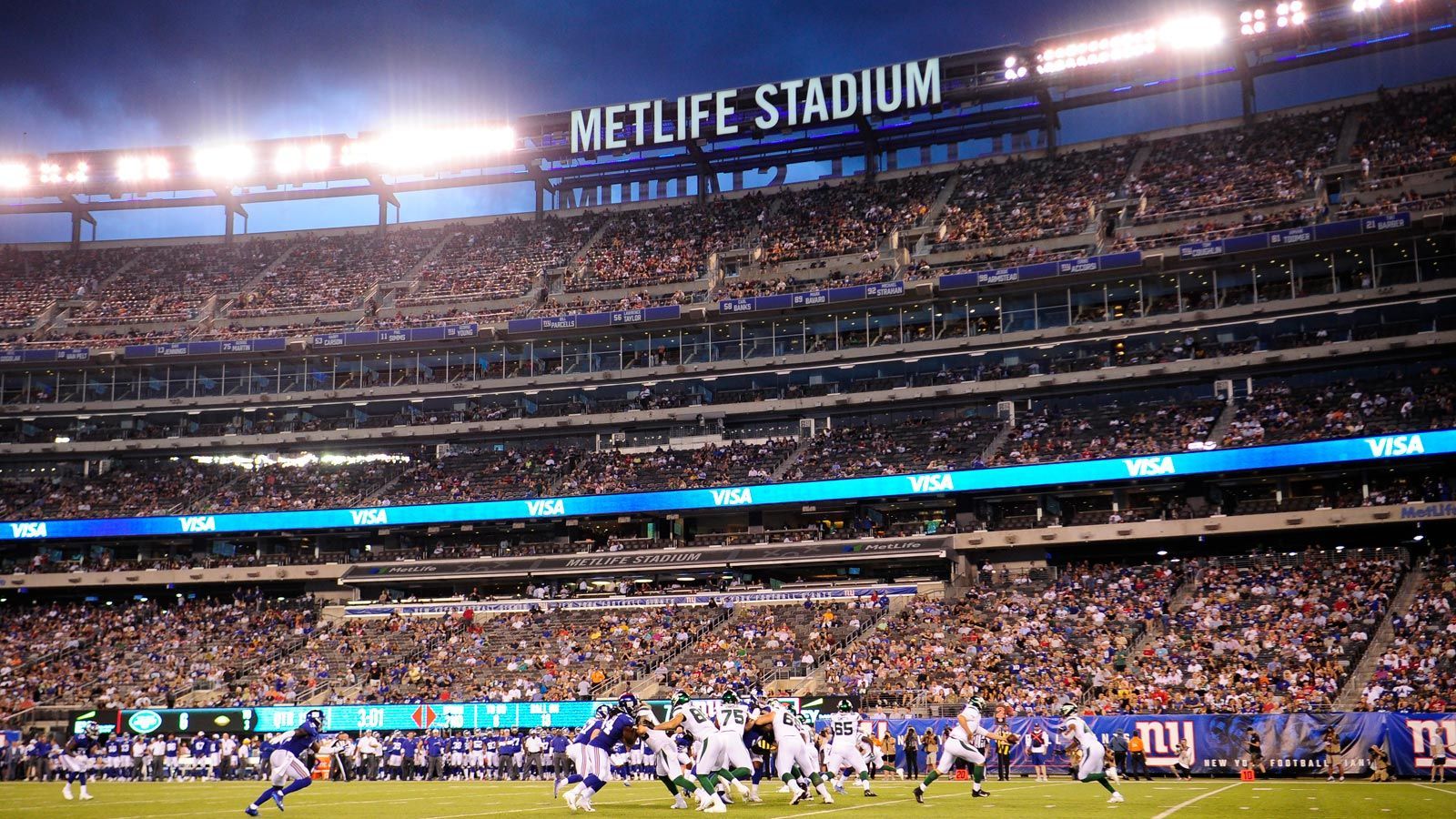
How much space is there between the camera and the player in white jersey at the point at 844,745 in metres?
27.0

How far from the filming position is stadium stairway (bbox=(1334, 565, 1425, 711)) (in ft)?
125

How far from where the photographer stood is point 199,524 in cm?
6494

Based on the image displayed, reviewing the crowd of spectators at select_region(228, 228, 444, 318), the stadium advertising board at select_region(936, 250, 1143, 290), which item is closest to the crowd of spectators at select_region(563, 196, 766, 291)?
the crowd of spectators at select_region(228, 228, 444, 318)

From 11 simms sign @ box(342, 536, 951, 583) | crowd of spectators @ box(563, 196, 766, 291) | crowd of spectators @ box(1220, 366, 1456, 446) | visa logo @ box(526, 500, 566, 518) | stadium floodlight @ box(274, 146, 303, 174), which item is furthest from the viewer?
stadium floodlight @ box(274, 146, 303, 174)

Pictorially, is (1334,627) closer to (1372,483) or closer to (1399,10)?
(1372,483)

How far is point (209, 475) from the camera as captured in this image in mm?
70562

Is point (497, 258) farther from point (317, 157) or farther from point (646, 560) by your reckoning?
point (646, 560)

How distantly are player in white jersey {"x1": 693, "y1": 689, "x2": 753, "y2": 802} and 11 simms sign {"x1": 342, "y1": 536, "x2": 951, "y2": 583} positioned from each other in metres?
33.5

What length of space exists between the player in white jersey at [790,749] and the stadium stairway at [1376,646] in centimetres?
2167

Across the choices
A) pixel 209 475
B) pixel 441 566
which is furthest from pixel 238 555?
pixel 441 566

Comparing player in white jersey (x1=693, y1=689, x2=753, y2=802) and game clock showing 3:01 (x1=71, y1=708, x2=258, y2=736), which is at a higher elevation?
player in white jersey (x1=693, y1=689, x2=753, y2=802)

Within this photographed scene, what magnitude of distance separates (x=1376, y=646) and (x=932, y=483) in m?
19.6

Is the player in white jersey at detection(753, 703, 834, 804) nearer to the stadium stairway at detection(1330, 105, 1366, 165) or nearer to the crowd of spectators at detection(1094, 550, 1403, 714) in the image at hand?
the crowd of spectators at detection(1094, 550, 1403, 714)

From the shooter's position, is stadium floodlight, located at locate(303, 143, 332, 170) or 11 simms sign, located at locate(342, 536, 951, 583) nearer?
11 simms sign, located at locate(342, 536, 951, 583)
